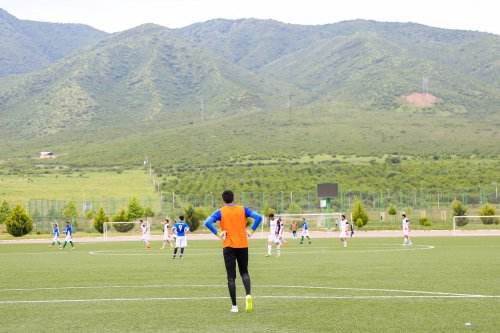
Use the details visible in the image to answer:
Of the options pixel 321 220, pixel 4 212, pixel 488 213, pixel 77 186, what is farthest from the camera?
pixel 77 186

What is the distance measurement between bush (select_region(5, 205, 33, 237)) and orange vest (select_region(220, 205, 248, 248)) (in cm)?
6223

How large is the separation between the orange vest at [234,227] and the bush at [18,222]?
62.2 metres

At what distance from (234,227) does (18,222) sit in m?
62.6

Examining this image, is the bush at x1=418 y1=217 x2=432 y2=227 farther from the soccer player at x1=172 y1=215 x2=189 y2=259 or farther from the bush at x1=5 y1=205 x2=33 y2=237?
the soccer player at x1=172 y1=215 x2=189 y2=259

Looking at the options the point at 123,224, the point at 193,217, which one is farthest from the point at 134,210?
the point at 193,217

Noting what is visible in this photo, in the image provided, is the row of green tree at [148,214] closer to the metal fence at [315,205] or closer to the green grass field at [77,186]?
the metal fence at [315,205]

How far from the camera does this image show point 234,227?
15430 mm

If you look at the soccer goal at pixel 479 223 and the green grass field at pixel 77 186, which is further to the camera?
the green grass field at pixel 77 186

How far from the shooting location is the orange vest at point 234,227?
15.4 m

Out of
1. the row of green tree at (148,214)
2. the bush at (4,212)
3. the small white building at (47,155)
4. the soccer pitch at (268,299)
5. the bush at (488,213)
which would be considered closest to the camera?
the soccer pitch at (268,299)

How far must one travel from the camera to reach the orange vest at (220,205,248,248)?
15.4 metres

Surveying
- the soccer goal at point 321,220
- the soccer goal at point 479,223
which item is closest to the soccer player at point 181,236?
the soccer goal at point 321,220

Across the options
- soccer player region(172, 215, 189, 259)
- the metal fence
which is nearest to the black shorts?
soccer player region(172, 215, 189, 259)

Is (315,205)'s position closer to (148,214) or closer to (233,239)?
(148,214)
